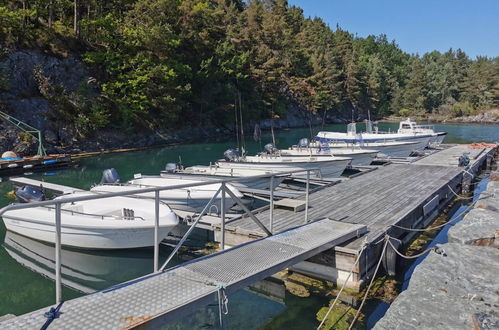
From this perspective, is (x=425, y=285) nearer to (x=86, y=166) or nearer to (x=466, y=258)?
→ (x=466, y=258)

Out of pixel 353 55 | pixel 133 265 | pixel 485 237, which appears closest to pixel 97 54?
pixel 133 265

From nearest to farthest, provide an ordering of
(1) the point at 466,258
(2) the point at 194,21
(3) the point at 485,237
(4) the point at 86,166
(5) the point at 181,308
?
(5) the point at 181,308
(1) the point at 466,258
(3) the point at 485,237
(4) the point at 86,166
(2) the point at 194,21

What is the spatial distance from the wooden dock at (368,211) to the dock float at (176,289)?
0.76 metres

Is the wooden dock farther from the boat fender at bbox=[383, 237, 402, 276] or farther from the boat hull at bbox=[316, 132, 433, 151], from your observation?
the boat hull at bbox=[316, 132, 433, 151]

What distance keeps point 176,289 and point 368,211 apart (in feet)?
21.9

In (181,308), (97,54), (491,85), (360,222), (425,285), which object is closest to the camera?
(181,308)

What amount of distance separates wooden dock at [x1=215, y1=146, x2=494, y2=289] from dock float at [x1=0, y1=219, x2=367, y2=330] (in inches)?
29.8

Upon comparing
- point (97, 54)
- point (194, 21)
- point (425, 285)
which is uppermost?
point (194, 21)

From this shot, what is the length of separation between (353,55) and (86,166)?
74.1 metres

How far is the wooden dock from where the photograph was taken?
301 inches

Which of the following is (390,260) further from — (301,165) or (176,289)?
(301,165)

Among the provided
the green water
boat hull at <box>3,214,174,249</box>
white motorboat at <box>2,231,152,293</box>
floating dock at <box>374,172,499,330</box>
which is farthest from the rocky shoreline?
floating dock at <box>374,172,499,330</box>

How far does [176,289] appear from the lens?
16.5 ft

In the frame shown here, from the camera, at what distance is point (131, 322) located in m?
4.18
